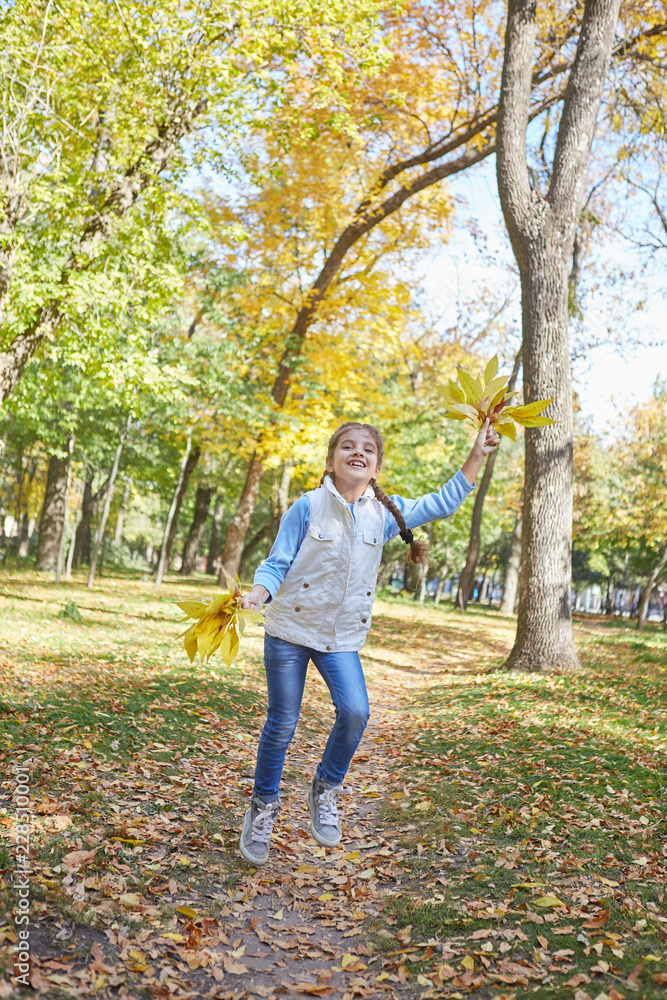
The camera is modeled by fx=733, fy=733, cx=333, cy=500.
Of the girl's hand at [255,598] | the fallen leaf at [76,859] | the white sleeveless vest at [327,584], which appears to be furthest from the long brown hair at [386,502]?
the fallen leaf at [76,859]

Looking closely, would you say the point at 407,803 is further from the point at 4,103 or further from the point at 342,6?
the point at 342,6

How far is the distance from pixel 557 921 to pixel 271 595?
6.44ft

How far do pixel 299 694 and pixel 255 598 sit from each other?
720 mm

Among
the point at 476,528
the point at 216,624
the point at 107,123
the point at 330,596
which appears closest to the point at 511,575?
the point at 476,528

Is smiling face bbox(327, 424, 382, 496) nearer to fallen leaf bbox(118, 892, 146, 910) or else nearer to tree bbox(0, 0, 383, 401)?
fallen leaf bbox(118, 892, 146, 910)

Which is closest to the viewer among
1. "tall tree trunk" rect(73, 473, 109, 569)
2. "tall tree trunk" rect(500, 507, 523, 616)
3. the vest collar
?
the vest collar

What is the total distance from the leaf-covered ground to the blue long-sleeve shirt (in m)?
1.59

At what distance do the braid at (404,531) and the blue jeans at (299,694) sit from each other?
0.63m

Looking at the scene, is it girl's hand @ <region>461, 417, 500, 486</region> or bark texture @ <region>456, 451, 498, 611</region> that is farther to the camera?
bark texture @ <region>456, 451, 498, 611</region>

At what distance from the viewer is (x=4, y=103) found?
8.18 meters

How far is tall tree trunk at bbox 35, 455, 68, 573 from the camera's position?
762 inches

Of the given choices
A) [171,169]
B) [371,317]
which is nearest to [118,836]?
[171,169]

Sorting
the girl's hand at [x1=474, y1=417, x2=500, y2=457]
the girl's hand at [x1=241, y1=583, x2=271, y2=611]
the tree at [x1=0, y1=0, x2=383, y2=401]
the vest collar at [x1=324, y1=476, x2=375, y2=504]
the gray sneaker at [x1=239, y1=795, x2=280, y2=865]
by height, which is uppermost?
the tree at [x1=0, y1=0, x2=383, y2=401]

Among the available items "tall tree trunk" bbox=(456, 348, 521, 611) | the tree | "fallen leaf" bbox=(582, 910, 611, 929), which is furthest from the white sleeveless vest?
"tall tree trunk" bbox=(456, 348, 521, 611)
